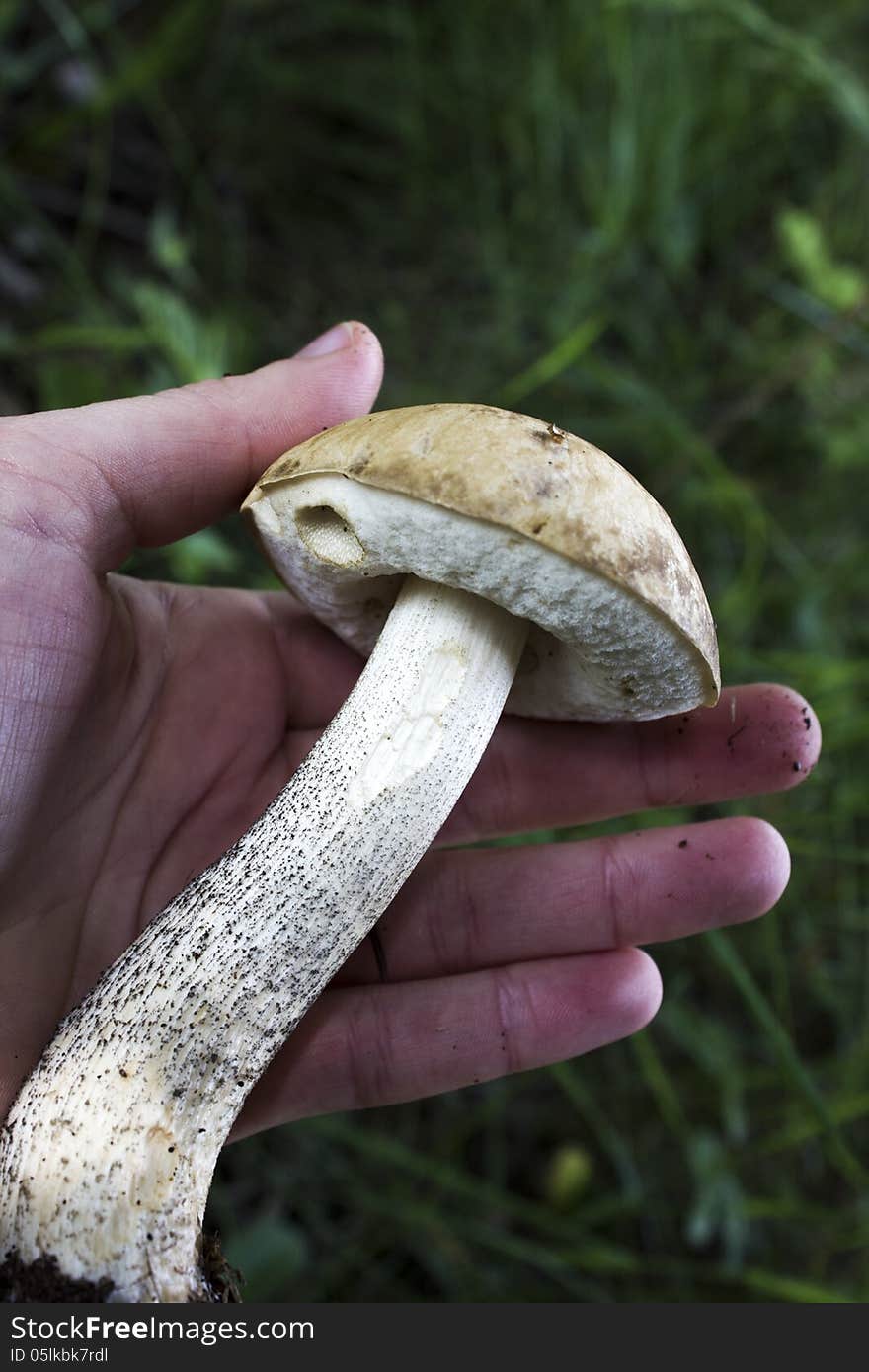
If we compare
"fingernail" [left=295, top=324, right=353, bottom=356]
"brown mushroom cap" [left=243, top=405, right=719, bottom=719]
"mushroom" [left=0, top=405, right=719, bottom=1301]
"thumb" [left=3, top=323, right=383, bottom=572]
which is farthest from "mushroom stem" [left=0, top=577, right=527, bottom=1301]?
"fingernail" [left=295, top=324, right=353, bottom=356]

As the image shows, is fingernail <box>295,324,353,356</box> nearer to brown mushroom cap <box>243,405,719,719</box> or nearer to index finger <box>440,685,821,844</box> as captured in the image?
brown mushroom cap <box>243,405,719,719</box>

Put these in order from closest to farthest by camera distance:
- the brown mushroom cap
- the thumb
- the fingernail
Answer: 1. the brown mushroom cap
2. the thumb
3. the fingernail

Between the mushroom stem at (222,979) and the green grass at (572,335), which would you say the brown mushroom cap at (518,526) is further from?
the green grass at (572,335)

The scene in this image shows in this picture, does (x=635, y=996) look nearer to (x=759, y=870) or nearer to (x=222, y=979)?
(x=759, y=870)

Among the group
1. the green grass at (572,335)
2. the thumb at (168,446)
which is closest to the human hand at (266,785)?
the thumb at (168,446)

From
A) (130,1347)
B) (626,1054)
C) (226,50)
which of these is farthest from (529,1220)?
(226,50)

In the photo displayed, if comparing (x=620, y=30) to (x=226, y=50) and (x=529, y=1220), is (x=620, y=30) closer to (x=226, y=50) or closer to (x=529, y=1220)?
(x=226, y=50)
